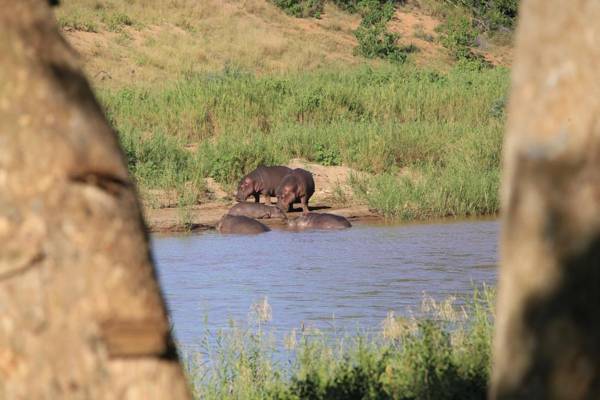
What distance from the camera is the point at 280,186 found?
16.0 m

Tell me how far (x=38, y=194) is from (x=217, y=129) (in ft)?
58.0

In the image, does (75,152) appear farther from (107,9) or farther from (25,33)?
(107,9)

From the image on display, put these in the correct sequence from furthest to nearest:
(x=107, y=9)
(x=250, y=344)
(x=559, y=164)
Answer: (x=107, y=9) < (x=250, y=344) < (x=559, y=164)

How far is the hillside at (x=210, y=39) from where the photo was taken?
28.9 m

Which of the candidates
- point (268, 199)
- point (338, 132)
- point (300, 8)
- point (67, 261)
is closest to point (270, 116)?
point (338, 132)

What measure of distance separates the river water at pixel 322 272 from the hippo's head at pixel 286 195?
1.02m

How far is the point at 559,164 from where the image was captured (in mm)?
2479

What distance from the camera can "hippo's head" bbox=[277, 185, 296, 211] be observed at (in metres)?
15.9

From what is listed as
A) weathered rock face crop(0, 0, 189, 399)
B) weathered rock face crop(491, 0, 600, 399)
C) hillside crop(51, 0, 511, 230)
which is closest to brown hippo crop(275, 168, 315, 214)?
hillside crop(51, 0, 511, 230)

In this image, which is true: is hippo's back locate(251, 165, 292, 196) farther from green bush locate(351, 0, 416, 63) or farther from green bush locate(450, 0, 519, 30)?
green bush locate(450, 0, 519, 30)

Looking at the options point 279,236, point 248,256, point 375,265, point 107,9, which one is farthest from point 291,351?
point 107,9

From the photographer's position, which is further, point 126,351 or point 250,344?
point 250,344

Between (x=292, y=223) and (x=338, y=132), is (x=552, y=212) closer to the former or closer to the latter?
(x=292, y=223)

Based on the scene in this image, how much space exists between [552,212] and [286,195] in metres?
13.5
